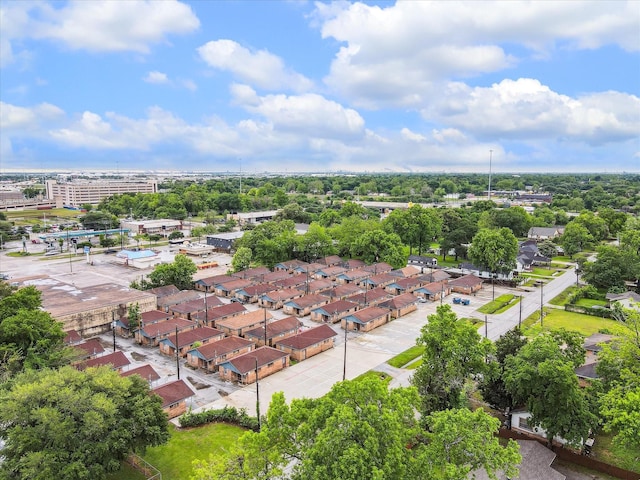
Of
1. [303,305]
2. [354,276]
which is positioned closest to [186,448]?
[303,305]

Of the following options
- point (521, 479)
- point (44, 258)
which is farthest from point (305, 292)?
point (44, 258)

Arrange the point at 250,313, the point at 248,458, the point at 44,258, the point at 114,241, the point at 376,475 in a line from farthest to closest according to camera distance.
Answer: the point at 114,241 → the point at 44,258 → the point at 250,313 → the point at 248,458 → the point at 376,475

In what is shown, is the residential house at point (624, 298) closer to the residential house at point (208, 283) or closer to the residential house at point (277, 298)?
the residential house at point (277, 298)

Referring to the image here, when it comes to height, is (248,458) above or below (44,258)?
above

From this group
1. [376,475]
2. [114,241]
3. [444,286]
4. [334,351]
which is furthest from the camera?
[114,241]

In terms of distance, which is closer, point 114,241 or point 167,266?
point 167,266

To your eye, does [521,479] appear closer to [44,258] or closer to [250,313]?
[250,313]

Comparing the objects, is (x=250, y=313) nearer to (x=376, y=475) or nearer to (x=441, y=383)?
(x=441, y=383)

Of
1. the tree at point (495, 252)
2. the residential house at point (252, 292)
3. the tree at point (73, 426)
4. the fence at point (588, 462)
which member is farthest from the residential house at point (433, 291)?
the tree at point (73, 426)
